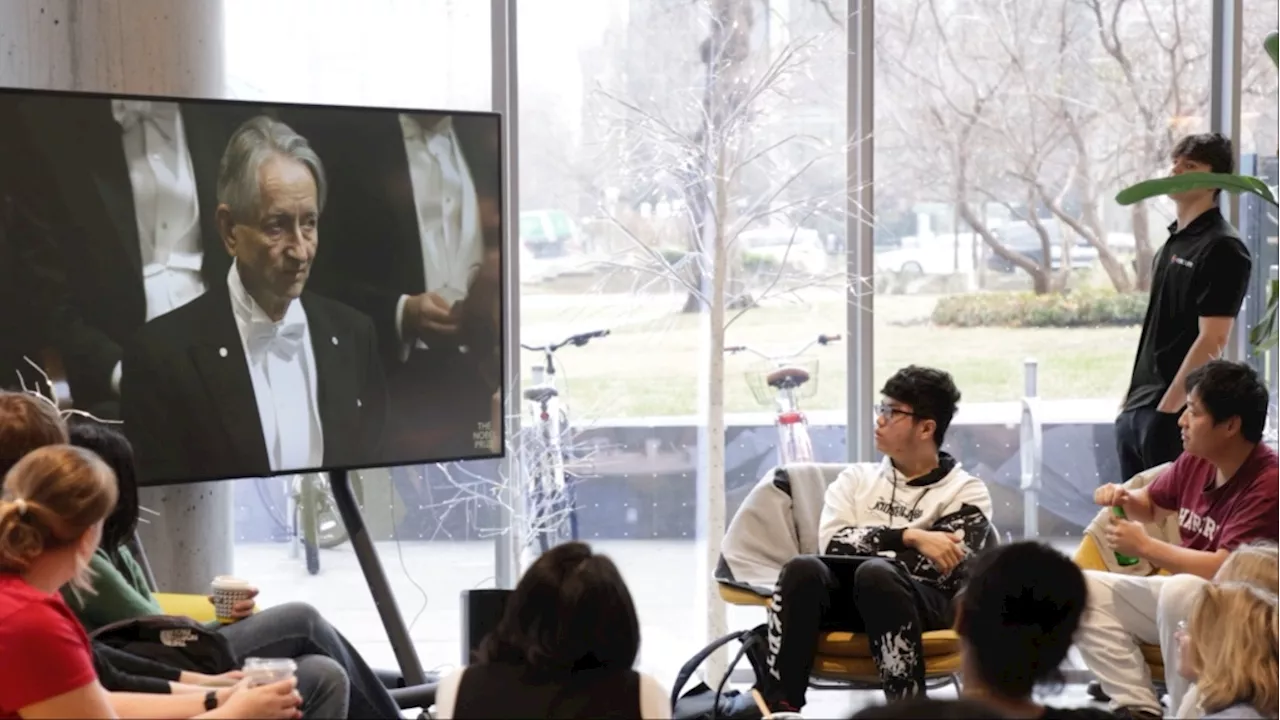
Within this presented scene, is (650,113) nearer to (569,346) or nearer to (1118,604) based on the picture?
(569,346)

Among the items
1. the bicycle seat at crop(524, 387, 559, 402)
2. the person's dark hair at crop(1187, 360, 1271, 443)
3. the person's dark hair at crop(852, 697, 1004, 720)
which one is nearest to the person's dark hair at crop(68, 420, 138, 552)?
the bicycle seat at crop(524, 387, 559, 402)

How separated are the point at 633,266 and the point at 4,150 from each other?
83.3 inches

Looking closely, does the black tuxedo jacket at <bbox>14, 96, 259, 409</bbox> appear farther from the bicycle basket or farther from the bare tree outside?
the bare tree outside

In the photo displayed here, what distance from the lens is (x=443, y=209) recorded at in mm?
4547

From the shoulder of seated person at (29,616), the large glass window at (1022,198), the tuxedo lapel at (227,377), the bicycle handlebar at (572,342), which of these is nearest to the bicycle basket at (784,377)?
the large glass window at (1022,198)

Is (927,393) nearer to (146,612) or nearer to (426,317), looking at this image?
(426,317)

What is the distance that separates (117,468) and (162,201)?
1.06 m

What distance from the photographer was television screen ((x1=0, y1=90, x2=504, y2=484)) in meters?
4.01

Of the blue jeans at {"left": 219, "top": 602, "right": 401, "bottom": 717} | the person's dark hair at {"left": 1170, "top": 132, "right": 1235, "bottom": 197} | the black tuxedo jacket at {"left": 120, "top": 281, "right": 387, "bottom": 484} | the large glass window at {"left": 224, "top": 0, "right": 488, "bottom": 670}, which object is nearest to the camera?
the blue jeans at {"left": 219, "top": 602, "right": 401, "bottom": 717}

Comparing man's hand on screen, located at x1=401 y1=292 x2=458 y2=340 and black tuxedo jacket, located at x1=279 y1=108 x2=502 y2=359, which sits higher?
black tuxedo jacket, located at x1=279 y1=108 x2=502 y2=359

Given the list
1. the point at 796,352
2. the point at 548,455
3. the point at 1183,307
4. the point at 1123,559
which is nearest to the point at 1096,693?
the point at 1123,559

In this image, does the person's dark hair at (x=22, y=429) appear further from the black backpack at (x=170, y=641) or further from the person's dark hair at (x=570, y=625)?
the person's dark hair at (x=570, y=625)

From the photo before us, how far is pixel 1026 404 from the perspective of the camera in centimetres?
550

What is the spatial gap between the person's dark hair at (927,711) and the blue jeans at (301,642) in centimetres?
237
